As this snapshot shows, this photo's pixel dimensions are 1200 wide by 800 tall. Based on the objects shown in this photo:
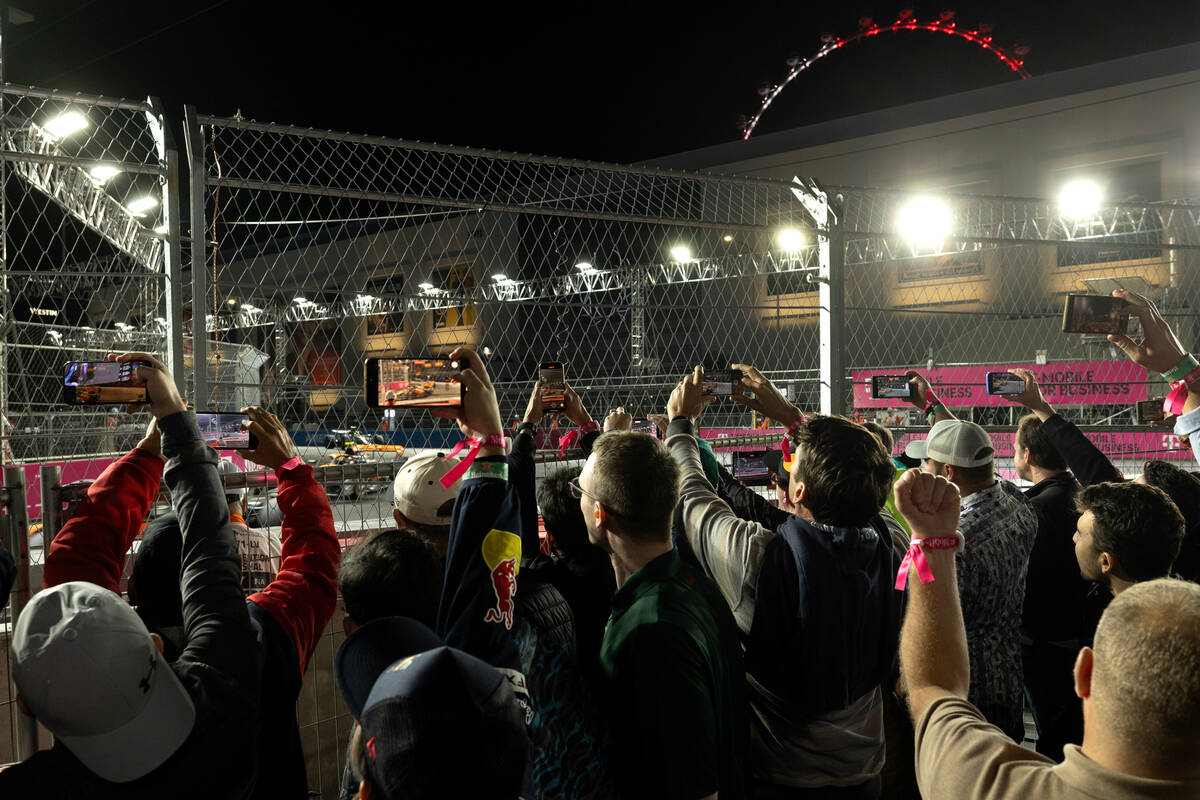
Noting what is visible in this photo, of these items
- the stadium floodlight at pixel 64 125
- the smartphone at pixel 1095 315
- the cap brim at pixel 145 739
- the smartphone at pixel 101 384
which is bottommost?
the cap brim at pixel 145 739

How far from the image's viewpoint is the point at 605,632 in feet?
5.61

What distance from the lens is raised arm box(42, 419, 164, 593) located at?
6.17 ft

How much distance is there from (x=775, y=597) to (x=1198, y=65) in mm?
17484

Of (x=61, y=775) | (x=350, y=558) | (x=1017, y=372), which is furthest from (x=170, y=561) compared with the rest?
(x=1017, y=372)

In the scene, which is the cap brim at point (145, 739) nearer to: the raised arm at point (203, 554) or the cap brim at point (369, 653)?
the raised arm at point (203, 554)

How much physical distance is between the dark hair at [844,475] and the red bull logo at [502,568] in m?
0.81

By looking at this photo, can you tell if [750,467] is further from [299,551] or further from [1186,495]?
[299,551]

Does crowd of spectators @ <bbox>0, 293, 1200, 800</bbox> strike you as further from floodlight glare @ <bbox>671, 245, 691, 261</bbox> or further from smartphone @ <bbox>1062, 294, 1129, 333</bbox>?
floodlight glare @ <bbox>671, 245, 691, 261</bbox>

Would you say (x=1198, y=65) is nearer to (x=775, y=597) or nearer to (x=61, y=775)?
(x=775, y=597)

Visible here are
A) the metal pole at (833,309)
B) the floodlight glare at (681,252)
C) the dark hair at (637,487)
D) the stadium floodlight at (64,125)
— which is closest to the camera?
the dark hair at (637,487)

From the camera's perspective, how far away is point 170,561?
2.01m

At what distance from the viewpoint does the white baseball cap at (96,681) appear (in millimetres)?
1177

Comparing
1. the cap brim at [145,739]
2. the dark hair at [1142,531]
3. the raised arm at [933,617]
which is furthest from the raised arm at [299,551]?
the dark hair at [1142,531]

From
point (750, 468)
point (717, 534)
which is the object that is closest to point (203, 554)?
point (717, 534)
